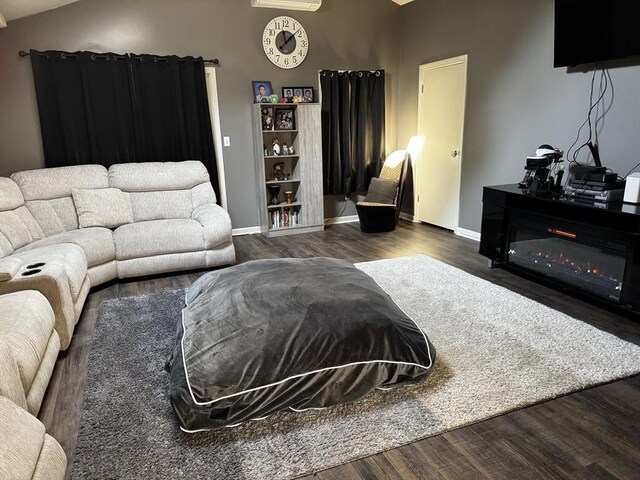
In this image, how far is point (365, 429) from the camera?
1.84 meters

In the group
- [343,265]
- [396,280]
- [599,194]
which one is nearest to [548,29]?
[599,194]

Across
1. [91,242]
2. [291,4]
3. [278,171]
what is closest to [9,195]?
[91,242]

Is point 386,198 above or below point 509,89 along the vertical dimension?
below

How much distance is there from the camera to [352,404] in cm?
200

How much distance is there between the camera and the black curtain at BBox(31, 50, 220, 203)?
14.1 ft

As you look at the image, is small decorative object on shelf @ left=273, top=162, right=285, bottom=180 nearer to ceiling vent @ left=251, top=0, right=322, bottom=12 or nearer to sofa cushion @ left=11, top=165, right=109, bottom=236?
ceiling vent @ left=251, top=0, right=322, bottom=12

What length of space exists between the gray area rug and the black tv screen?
1968mm

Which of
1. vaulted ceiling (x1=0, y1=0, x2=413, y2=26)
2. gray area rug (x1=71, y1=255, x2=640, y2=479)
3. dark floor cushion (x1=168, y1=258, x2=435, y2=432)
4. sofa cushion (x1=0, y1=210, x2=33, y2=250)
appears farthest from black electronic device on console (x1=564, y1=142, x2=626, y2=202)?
vaulted ceiling (x1=0, y1=0, x2=413, y2=26)

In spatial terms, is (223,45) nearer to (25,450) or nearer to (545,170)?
(545,170)

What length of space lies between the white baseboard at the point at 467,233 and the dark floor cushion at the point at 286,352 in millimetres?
2970

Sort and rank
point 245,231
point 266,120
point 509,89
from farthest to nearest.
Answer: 1. point 245,231
2. point 266,120
3. point 509,89

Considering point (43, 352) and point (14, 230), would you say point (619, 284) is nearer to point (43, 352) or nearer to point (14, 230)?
point (43, 352)

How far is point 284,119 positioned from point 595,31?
3230 mm

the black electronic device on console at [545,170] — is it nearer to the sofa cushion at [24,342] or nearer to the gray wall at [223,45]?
the gray wall at [223,45]
